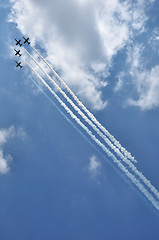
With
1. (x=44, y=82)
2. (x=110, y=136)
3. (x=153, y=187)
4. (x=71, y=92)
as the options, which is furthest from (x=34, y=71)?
(x=153, y=187)

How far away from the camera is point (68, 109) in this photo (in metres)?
96.9

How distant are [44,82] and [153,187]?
6397cm

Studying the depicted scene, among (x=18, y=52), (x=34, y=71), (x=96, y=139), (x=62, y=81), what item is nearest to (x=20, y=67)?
(x=18, y=52)

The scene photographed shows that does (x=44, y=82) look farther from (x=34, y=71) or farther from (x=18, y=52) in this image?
(x=18, y=52)

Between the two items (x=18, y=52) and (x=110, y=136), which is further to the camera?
(x=18, y=52)

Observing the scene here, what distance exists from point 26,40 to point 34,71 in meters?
19.0

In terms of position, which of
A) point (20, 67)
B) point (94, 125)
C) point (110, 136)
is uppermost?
point (20, 67)

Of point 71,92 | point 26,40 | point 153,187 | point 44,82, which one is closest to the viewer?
point 153,187

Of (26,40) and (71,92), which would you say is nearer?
(71,92)

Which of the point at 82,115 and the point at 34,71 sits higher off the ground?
the point at 34,71

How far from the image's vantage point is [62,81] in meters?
93.0

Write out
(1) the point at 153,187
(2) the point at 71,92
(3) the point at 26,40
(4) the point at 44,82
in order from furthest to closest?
(3) the point at 26,40 → (4) the point at 44,82 → (2) the point at 71,92 → (1) the point at 153,187

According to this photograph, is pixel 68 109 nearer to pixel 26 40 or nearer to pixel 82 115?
pixel 82 115

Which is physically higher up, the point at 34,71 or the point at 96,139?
the point at 34,71
